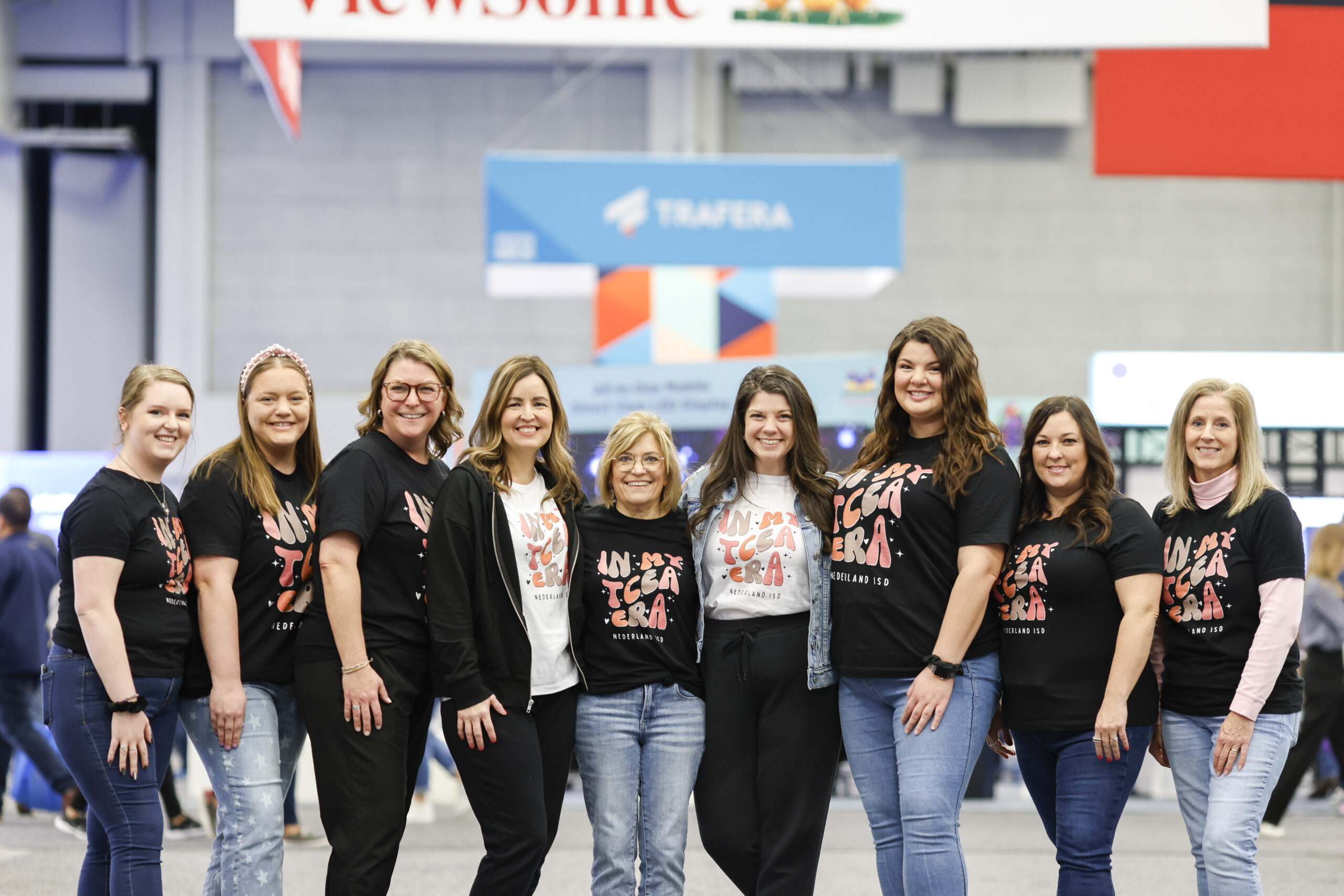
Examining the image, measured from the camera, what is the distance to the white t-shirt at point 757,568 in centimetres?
308

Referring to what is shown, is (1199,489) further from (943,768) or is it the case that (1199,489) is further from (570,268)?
(570,268)

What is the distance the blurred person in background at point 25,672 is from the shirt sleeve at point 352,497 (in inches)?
147

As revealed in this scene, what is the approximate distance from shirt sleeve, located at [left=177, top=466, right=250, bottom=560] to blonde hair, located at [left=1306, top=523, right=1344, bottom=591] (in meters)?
5.53

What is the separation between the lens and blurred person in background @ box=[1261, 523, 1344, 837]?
6371mm

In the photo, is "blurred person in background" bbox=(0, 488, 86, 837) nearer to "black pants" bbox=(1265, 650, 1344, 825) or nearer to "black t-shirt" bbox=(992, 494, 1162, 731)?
"black t-shirt" bbox=(992, 494, 1162, 731)

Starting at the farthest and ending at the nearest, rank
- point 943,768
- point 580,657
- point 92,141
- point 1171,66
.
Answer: point 92,141 → point 1171,66 → point 580,657 → point 943,768

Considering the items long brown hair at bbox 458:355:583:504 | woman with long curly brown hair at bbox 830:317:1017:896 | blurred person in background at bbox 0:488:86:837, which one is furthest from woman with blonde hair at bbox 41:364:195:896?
blurred person in background at bbox 0:488:86:837

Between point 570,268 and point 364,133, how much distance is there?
5.11m

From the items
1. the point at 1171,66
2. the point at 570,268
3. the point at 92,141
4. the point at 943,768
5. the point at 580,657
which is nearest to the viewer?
the point at 943,768

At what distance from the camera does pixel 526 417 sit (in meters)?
3.07

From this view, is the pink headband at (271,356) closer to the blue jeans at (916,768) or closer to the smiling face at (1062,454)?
the blue jeans at (916,768)

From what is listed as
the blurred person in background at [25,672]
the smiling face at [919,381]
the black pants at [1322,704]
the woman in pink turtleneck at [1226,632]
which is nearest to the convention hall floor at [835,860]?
the blurred person in background at [25,672]

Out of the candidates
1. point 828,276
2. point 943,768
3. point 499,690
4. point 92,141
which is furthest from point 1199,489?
point 92,141

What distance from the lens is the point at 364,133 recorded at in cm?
1224
